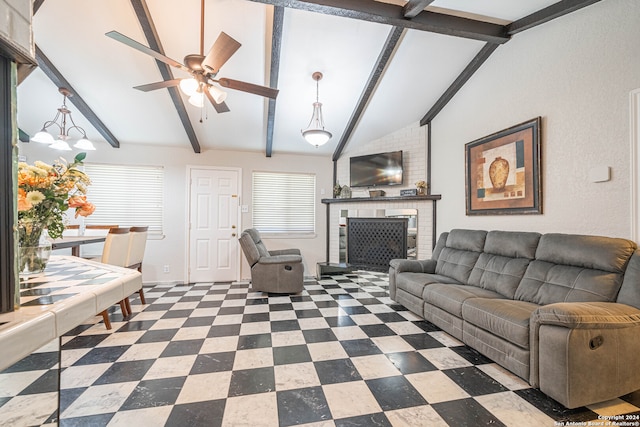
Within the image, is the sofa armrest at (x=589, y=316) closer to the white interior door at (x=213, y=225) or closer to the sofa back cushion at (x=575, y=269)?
the sofa back cushion at (x=575, y=269)

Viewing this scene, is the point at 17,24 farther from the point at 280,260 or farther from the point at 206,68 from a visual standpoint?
the point at 280,260

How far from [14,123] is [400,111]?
432 cm

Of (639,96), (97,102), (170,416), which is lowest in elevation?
(170,416)

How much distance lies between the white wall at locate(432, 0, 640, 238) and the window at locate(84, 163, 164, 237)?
16.7ft

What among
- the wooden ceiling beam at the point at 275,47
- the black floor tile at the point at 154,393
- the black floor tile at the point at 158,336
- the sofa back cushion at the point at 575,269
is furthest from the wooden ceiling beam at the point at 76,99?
the sofa back cushion at the point at 575,269

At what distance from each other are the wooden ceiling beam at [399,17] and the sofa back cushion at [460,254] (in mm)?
2158

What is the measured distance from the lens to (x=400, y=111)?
4.23m

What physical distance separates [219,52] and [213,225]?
3.33 metres

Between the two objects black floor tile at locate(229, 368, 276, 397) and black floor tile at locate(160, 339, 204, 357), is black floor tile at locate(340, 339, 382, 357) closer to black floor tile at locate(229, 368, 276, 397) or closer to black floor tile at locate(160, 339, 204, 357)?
black floor tile at locate(229, 368, 276, 397)

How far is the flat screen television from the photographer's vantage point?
4.65m

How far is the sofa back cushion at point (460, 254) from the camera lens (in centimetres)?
309

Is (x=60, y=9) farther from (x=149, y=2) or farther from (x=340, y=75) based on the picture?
(x=340, y=75)

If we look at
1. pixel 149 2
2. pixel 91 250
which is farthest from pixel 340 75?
pixel 91 250

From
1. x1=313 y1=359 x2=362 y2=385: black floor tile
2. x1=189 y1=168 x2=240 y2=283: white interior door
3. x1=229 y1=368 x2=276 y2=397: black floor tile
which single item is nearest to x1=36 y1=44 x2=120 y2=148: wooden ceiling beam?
x1=189 y1=168 x2=240 y2=283: white interior door
